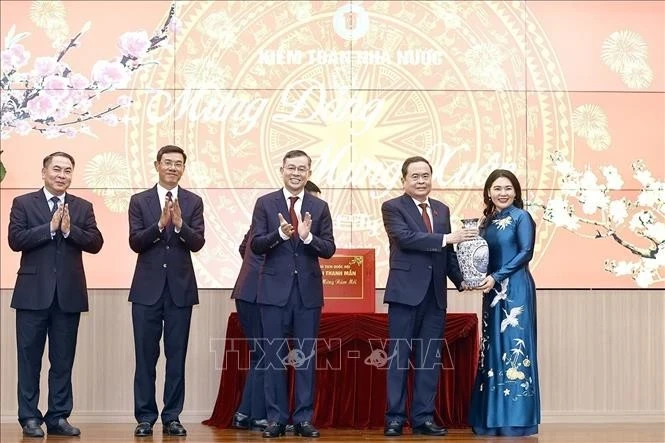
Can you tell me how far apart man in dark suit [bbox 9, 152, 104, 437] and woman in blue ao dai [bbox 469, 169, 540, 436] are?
215 centimetres

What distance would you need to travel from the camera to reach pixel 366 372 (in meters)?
6.03

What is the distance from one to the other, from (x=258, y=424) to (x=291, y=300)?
2.86 feet

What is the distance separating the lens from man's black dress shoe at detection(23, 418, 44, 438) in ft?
17.7

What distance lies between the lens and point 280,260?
17.5 feet

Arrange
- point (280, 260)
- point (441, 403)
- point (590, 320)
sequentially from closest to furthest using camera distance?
point (280, 260), point (441, 403), point (590, 320)

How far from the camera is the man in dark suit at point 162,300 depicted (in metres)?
5.44

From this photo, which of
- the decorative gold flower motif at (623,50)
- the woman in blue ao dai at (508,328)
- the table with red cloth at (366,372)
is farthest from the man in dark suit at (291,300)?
the decorative gold flower motif at (623,50)

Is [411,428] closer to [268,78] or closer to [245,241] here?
[245,241]

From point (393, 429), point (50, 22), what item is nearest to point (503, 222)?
point (393, 429)

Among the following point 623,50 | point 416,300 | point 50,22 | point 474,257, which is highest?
point 50,22

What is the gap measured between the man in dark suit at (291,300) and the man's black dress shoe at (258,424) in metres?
0.36

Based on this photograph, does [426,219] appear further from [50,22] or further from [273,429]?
[50,22]

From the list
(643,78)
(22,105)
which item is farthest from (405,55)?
(22,105)

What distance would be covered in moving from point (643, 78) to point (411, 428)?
2.97m
